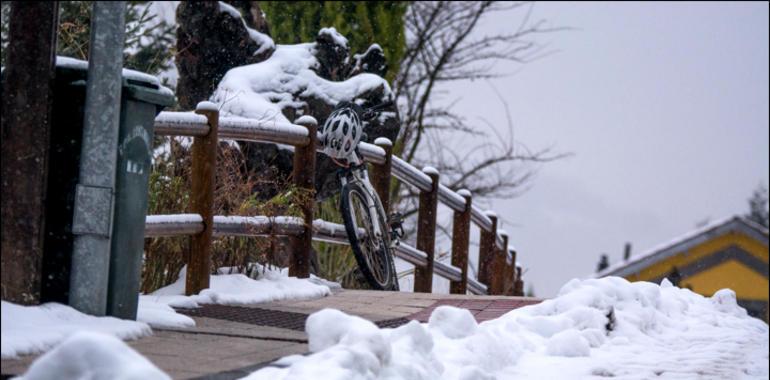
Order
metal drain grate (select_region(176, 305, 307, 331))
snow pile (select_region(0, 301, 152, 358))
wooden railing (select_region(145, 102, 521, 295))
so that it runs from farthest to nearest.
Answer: wooden railing (select_region(145, 102, 521, 295)), metal drain grate (select_region(176, 305, 307, 331)), snow pile (select_region(0, 301, 152, 358))

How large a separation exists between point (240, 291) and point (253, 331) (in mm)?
1512

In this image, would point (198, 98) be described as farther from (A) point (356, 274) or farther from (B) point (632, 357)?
(B) point (632, 357)

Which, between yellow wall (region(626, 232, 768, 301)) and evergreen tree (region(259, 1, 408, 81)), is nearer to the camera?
evergreen tree (region(259, 1, 408, 81))

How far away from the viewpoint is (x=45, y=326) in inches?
138

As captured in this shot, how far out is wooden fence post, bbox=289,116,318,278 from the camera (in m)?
7.05

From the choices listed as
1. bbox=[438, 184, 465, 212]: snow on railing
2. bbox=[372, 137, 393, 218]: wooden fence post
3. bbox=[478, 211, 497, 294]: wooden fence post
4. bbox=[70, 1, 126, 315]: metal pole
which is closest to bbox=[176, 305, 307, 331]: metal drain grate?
bbox=[70, 1, 126, 315]: metal pole

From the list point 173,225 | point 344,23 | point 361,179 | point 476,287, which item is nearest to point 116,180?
point 173,225

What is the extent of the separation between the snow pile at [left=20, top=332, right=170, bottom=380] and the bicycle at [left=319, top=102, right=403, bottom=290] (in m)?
4.50

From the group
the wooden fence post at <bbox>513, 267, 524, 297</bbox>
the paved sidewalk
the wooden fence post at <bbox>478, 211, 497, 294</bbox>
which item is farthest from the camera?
the wooden fence post at <bbox>513, 267, 524, 297</bbox>

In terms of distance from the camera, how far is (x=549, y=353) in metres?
4.83

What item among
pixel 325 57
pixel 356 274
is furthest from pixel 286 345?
pixel 325 57

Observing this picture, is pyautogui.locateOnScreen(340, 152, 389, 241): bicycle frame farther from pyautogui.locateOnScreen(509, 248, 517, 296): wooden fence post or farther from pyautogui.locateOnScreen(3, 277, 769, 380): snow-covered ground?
pyautogui.locateOnScreen(509, 248, 517, 296): wooden fence post

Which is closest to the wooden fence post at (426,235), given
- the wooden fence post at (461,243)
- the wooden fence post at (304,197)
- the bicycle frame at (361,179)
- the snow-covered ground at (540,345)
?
the wooden fence post at (461,243)

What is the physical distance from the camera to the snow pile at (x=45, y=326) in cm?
324
